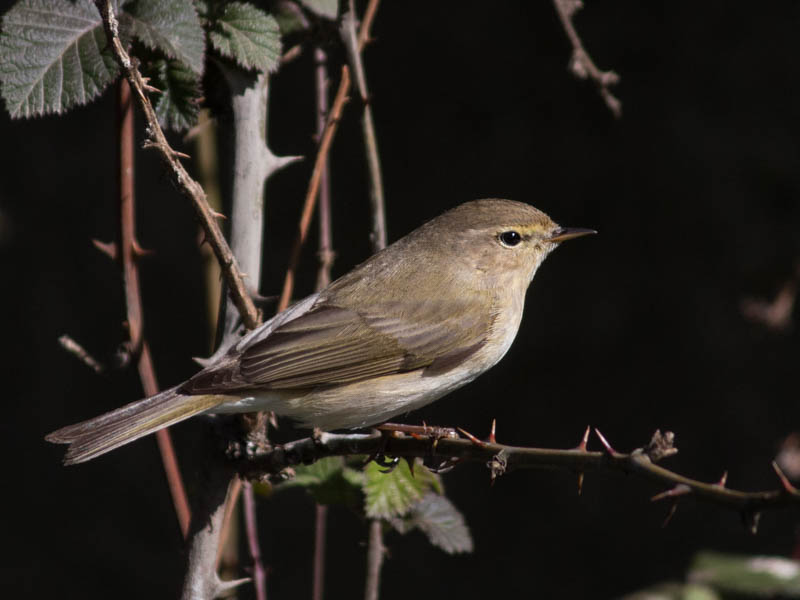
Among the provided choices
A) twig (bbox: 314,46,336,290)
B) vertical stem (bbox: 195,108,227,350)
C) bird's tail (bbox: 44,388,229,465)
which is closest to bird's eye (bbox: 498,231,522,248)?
twig (bbox: 314,46,336,290)

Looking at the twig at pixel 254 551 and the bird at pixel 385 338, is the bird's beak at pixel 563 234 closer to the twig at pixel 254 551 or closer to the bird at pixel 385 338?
the bird at pixel 385 338

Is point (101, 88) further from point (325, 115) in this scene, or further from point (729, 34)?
point (729, 34)

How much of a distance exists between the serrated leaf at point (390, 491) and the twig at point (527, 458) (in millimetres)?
283

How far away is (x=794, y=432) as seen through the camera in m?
4.31

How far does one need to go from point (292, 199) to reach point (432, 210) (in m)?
0.80

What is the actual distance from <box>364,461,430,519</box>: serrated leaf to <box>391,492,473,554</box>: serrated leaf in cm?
7

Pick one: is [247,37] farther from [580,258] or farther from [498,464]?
[580,258]

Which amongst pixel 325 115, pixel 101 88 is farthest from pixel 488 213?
pixel 101 88

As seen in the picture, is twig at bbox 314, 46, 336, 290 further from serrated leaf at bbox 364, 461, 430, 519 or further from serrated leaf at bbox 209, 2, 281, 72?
serrated leaf at bbox 364, 461, 430, 519

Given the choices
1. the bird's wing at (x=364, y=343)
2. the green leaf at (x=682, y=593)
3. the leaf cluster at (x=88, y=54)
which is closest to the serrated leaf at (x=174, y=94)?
the leaf cluster at (x=88, y=54)

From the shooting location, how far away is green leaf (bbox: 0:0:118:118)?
213 centimetres

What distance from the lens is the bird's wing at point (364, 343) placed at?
2.74 m

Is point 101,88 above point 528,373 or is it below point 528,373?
above

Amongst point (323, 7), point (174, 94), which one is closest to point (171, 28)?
point (174, 94)
